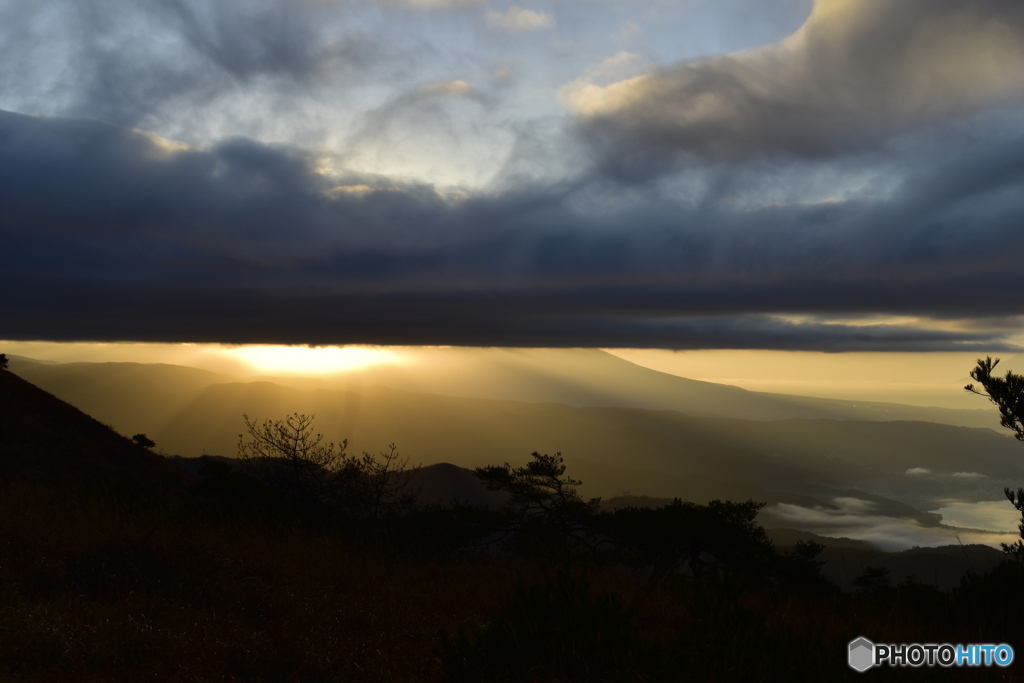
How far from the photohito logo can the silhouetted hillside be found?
21440 mm

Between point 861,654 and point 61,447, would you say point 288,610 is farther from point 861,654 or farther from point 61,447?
point 61,447

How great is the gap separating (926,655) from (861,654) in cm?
165

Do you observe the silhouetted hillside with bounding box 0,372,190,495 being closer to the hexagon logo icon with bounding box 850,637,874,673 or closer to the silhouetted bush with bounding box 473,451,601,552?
the silhouetted bush with bounding box 473,451,601,552

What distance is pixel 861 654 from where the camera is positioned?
5062mm

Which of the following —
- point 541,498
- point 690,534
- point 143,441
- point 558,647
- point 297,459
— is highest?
point 297,459

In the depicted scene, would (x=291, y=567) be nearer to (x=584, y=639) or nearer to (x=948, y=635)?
(x=584, y=639)

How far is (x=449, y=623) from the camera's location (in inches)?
246

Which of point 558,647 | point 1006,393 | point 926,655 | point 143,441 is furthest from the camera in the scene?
point 143,441

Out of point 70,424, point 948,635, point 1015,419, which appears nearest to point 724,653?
point 948,635

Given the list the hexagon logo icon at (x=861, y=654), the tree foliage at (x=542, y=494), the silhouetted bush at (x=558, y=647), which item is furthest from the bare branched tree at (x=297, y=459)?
the hexagon logo icon at (x=861, y=654)

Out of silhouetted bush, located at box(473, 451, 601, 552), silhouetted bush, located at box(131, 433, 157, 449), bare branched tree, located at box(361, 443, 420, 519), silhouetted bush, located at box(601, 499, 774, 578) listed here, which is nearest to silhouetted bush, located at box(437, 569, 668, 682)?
bare branched tree, located at box(361, 443, 420, 519)

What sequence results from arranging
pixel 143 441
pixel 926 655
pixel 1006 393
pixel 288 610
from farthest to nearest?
1. pixel 143 441
2. pixel 1006 393
3. pixel 288 610
4. pixel 926 655

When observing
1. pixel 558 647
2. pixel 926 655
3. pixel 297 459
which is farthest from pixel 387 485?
pixel 926 655

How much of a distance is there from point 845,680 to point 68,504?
11505 millimetres
